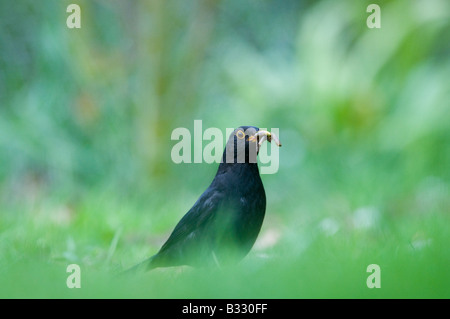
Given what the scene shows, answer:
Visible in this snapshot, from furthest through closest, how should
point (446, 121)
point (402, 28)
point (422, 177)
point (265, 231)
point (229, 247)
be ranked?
point (402, 28)
point (446, 121)
point (422, 177)
point (265, 231)
point (229, 247)

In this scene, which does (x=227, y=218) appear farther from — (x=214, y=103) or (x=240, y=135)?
(x=214, y=103)

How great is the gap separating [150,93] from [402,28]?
2197mm

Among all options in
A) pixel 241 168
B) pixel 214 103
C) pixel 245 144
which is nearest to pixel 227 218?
pixel 241 168

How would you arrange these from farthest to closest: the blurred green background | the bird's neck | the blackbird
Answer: the blurred green background < the bird's neck < the blackbird

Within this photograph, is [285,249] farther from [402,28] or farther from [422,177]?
[402,28]

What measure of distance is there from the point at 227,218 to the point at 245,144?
32 centimetres

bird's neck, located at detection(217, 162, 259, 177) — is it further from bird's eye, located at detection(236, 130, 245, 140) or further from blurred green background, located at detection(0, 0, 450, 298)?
blurred green background, located at detection(0, 0, 450, 298)

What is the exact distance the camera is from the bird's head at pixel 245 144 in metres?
2.88

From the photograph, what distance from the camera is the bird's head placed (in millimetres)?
2885

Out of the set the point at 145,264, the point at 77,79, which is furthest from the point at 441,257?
the point at 77,79

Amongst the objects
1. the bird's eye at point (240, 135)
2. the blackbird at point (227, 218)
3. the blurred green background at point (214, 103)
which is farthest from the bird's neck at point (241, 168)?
the blurred green background at point (214, 103)

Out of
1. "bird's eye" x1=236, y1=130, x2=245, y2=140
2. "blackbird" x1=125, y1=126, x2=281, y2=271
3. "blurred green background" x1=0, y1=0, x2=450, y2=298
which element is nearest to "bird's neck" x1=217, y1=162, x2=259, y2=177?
"blackbird" x1=125, y1=126, x2=281, y2=271

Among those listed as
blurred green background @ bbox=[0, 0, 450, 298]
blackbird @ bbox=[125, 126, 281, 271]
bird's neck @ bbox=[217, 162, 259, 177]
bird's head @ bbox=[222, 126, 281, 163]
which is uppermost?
blurred green background @ bbox=[0, 0, 450, 298]

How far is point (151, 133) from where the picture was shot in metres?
6.07
